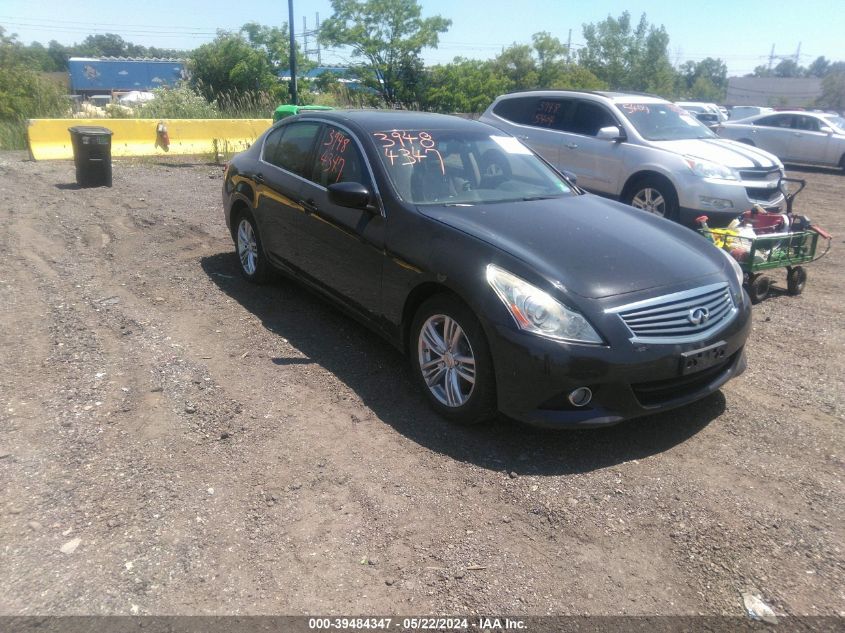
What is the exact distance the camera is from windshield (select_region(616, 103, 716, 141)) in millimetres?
8934

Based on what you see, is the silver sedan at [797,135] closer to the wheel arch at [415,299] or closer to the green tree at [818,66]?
the wheel arch at [415,299]

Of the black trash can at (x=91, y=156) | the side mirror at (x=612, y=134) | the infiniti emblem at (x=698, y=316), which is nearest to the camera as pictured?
the infiniti emblem at (x=698, y=316)

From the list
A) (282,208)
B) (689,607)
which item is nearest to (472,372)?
(689,607)

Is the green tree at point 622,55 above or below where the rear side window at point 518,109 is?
above

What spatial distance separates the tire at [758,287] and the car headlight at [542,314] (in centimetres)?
360

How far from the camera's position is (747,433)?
13.0ft

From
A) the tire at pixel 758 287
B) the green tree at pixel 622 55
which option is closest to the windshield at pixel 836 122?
the tire at pixel 758 287

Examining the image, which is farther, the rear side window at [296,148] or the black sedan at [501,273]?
the rear side window at [296,148]

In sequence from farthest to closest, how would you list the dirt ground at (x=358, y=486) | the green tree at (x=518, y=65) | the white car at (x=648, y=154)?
the green tree at (x=518, y=65) → the white car at (x=648, y=154) → the dirt ground at (x=358, y=486)

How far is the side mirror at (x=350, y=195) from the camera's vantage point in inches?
173

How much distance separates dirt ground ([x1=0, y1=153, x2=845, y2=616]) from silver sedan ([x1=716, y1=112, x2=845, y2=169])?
15.0m

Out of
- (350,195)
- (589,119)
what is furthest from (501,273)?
(589,119)

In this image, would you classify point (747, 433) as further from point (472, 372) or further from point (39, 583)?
point (39, 583)

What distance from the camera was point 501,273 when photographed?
3668mm
